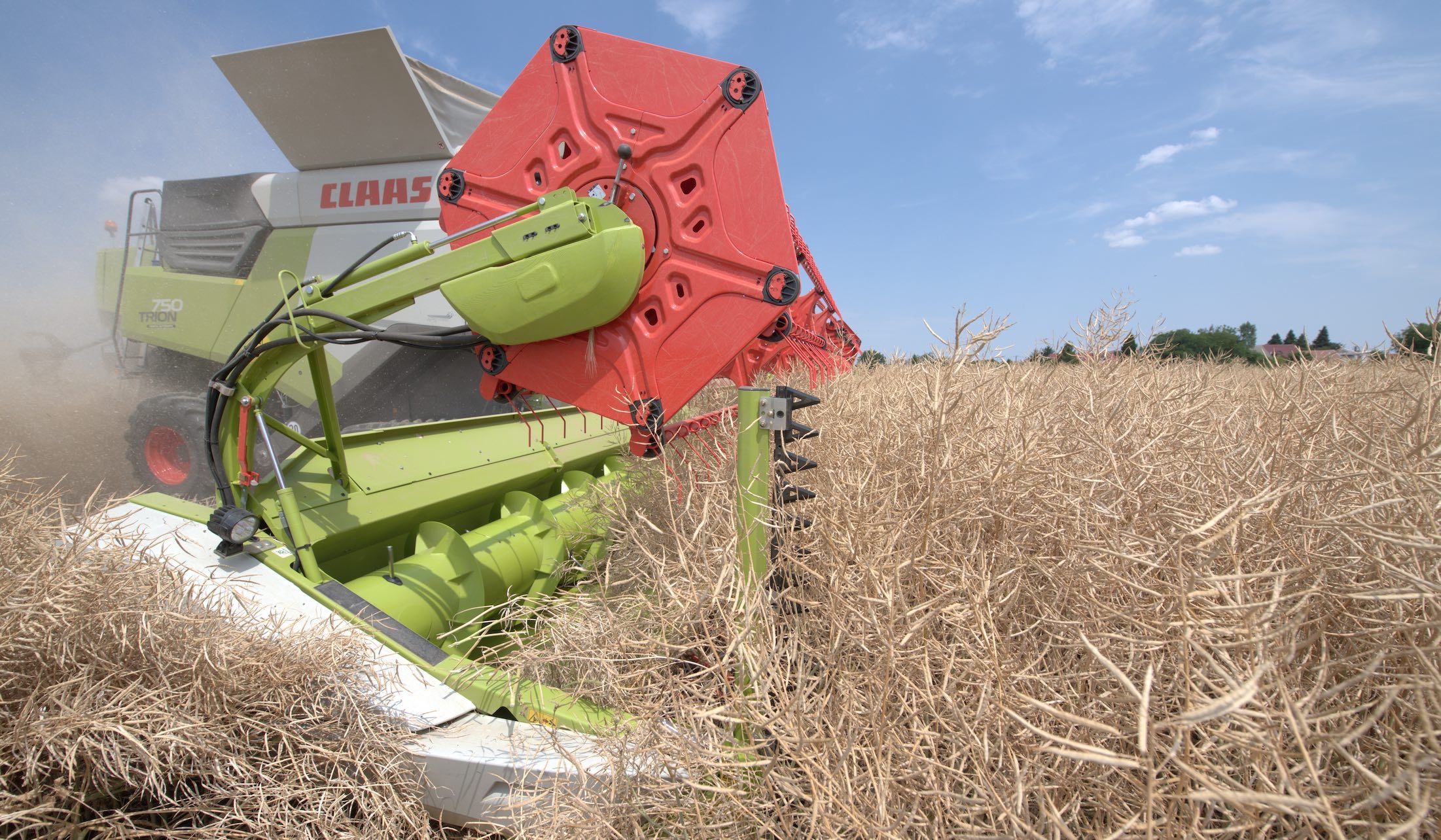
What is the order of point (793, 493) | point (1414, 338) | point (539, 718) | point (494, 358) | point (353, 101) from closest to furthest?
point (1414, 338) → point (793, 493) → point (539, 718) → point (494, 358) → point (353, 101)

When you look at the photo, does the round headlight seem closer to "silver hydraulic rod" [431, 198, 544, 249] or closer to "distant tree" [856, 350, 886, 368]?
"silver hydraulic rod" [431, 198, 544, 249]

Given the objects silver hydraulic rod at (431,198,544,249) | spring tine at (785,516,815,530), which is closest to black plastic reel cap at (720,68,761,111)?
silver hydraulic rod at (431,198,544,249)

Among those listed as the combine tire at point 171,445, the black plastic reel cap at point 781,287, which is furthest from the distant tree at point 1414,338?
the combine tire at point 171,445

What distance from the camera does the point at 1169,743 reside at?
3.08ft

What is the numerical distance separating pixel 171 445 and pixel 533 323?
4157mm

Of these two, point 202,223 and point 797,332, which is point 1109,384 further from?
point 202,223

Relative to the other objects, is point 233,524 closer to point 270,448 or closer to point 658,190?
point 270,448

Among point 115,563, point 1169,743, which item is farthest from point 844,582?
point 115,563

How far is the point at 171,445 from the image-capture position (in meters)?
4.47

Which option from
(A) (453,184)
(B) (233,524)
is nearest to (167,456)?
(B) (233,524)

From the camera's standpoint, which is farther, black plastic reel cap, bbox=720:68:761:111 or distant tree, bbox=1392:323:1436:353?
black plastic reel cap, bbox=720:68:761:111

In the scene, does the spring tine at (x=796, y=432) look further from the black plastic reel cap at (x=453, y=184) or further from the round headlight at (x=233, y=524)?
the round headlight at (x=233, y=524)

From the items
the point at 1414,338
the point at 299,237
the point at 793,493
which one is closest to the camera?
the point at 1414,338

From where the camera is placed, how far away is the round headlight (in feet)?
6.58
